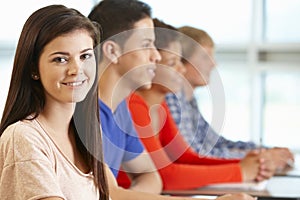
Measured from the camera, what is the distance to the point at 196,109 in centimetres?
324

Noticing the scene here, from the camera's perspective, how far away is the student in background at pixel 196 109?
2826mm

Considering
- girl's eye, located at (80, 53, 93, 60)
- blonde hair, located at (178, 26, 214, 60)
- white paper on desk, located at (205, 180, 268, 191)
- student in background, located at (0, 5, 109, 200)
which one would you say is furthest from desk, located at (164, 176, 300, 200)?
girl's eye, located at (80, 53, 93, 60)

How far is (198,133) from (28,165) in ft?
6.24

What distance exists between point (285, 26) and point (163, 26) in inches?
94.3

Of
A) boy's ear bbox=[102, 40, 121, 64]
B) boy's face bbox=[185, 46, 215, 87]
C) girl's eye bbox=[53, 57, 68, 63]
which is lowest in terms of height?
girl's eye bbox=[53, 57, 68, 63]

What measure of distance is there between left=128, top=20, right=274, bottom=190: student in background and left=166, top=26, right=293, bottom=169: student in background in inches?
4.2

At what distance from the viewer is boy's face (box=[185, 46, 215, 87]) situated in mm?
2912

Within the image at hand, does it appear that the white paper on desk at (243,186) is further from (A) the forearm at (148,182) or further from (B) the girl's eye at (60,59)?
(B) the girl's eye at (60,59)

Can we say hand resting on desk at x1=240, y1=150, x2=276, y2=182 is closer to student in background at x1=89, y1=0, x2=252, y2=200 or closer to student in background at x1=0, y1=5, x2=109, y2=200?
student in background at x1=89, y1=0, x2=252, y2=200

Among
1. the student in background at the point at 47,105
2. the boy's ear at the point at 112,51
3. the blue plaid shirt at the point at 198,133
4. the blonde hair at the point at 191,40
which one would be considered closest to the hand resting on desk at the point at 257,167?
the blue plaid shirt at the point at 198,133

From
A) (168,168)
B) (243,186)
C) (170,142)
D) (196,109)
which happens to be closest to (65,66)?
(168,168)

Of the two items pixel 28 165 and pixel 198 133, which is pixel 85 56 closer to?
pixel 28 165

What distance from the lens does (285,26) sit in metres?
4.70

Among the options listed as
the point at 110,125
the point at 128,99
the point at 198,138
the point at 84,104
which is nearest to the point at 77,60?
the point at 84,104
